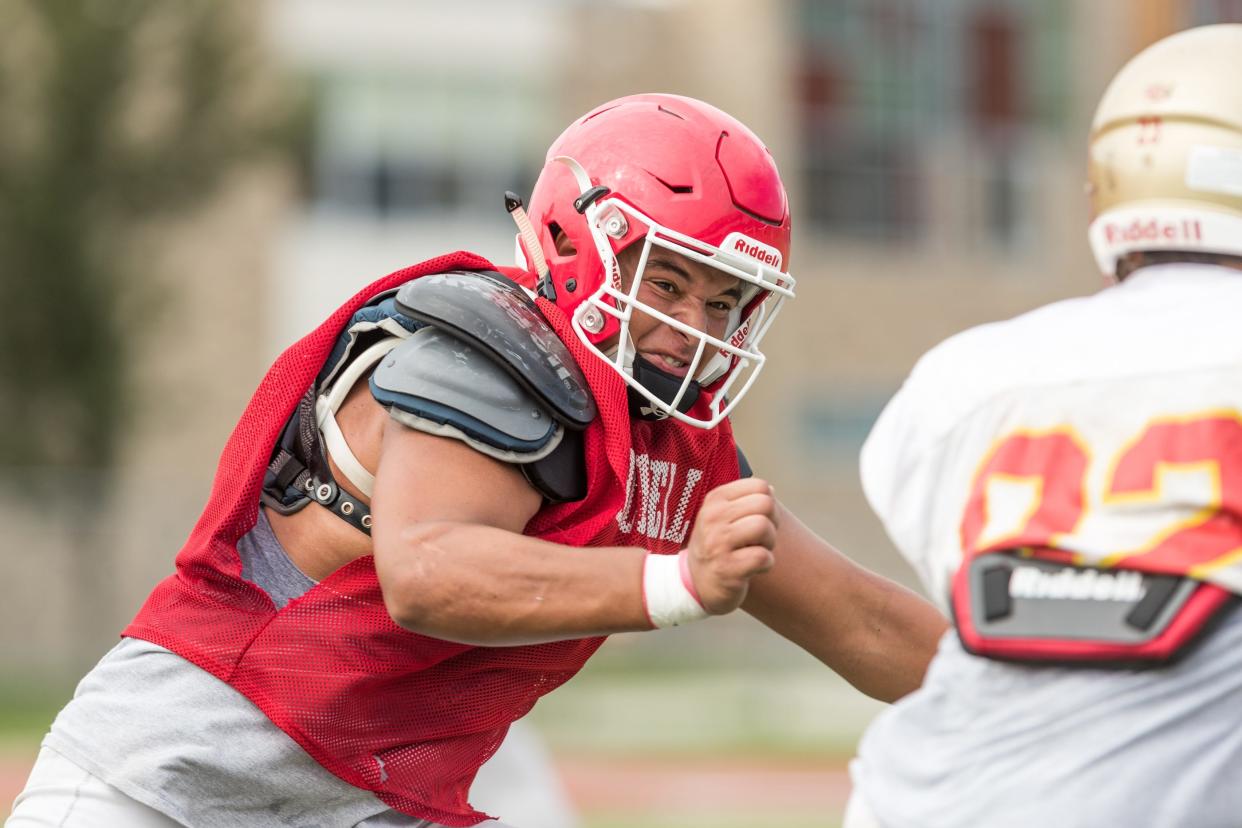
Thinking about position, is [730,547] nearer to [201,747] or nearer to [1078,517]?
[1078,517]

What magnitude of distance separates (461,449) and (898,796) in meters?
0.89

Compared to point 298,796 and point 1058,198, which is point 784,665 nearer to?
point 1058,198

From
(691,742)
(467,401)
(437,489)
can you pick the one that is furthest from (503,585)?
(691,742)

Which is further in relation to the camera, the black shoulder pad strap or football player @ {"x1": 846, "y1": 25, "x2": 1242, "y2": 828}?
the black shoulder pad strap

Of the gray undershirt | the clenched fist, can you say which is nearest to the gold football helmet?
the clenched fist

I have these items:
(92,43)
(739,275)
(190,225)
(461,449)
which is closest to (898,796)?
(461,449)

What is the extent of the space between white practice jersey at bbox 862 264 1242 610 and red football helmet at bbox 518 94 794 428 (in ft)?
2.20

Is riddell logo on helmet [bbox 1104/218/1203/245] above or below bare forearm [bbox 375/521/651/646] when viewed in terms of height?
above

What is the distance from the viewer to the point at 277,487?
3.46 meters

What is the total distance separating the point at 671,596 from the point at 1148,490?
0.74m

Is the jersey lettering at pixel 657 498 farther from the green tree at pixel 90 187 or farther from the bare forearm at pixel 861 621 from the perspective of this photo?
the green tree at pixel 90 187

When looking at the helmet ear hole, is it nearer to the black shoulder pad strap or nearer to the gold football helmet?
the black shoulder pad strap

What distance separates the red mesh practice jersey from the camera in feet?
10.7

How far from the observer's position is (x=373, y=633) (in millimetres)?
3268
